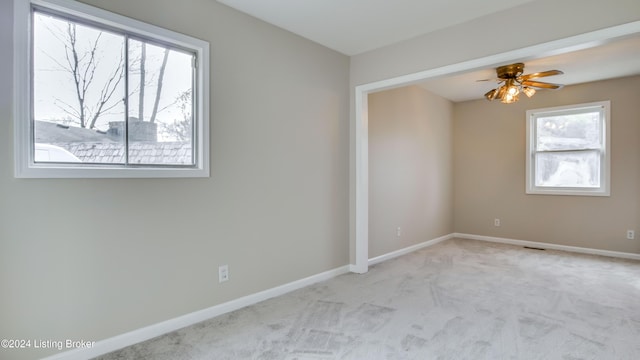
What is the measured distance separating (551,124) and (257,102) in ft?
16.2

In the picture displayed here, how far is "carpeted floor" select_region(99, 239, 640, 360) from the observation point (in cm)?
224

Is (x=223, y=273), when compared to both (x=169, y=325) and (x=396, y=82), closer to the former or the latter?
(x=169, y=325)

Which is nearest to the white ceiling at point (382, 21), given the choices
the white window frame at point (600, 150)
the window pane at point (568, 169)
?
the white window frame at point (600, 150)

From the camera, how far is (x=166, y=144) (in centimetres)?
260

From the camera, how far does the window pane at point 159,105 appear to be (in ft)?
7.96

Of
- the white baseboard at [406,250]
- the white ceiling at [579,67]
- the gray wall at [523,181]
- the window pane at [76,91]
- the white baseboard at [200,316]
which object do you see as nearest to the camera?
the window pane at [76,91]

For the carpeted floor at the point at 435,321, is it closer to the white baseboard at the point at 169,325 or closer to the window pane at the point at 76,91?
the white baseboard at the point at 169,325

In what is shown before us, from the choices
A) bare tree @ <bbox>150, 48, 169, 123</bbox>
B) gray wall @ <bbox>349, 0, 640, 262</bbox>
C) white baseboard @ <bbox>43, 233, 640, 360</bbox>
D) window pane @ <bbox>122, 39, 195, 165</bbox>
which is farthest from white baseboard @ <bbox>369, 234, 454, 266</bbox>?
bare tree @ <bbox>150, 48, 169, 123</bbox>

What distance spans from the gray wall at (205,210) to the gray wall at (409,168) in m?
0.73

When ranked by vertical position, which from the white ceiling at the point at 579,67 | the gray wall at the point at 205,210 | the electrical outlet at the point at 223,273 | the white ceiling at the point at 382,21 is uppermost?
the white ceiling at the point at 382,21

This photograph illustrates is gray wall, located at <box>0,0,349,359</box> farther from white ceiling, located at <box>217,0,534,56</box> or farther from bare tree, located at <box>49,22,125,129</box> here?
bare tree, located at <box>49,22,125,129</box>

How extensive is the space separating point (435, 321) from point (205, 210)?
80.8 inches

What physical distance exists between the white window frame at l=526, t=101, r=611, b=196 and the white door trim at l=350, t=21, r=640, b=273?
318 cm

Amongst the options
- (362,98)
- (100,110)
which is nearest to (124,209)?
(100,110)
